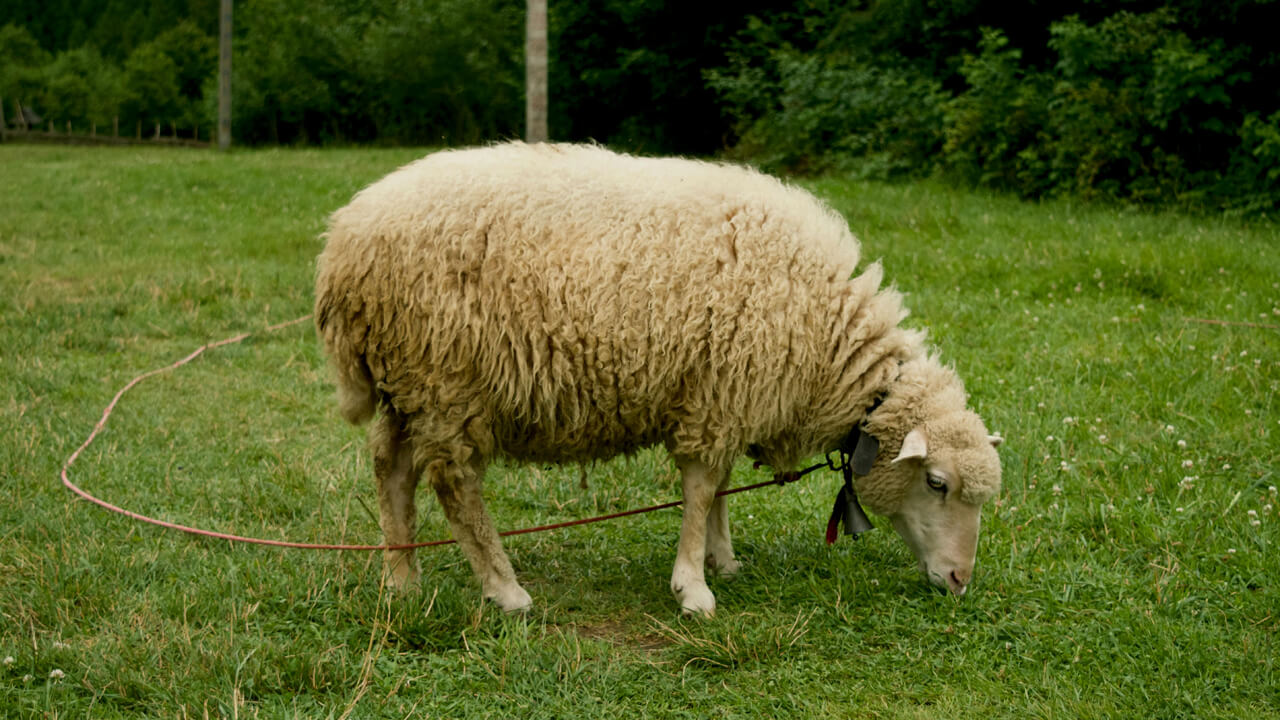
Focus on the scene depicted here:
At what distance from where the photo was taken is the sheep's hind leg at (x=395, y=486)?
4.19m

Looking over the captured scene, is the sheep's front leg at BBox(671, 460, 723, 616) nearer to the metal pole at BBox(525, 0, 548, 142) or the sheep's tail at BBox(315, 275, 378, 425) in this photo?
the sheep's tail at BBox(315, 275, 378, 425)

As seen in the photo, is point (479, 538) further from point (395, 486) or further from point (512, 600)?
point (395, 486)

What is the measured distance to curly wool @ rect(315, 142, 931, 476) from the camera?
3.86 meters

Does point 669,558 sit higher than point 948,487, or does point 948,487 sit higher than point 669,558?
point 948,487

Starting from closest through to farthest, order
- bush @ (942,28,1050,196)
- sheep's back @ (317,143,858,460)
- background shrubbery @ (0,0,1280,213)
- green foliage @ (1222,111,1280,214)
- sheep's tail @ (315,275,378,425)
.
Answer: sheep's back @ (317,143,858,460)
sheep's tail @ (315,275,378,425)
green foliage @ (1222,111,1280,214)
background shrubbery @ (0,0,1280,213)
bush @ (942,28,1050,196)

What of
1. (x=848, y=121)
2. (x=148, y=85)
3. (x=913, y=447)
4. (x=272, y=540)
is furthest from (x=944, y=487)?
(x=148, y=85)

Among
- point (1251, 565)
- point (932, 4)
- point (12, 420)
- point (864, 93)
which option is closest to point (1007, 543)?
point (1251, 565)

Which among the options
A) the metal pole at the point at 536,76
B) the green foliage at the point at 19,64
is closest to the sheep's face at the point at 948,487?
the metal pole at the point at 536,76

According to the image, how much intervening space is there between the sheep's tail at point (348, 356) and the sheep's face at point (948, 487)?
202 cm

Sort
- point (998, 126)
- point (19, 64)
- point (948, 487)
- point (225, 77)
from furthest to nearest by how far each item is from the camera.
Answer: point (19, 64) < point (225, 77) < point (998, 126) < point (948, 487)

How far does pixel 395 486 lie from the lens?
423 cm

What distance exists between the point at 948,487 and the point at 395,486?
2.13 meters

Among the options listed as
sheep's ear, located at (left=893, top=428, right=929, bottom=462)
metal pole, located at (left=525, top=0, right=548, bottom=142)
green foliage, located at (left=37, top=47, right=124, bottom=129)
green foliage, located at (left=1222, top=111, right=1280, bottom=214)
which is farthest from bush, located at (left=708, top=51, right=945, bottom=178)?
green foliage, located at (left=37, top=47, right=124, bottom=129)

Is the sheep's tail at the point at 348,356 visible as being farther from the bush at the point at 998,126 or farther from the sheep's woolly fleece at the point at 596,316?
the bush at the point at 998,126
